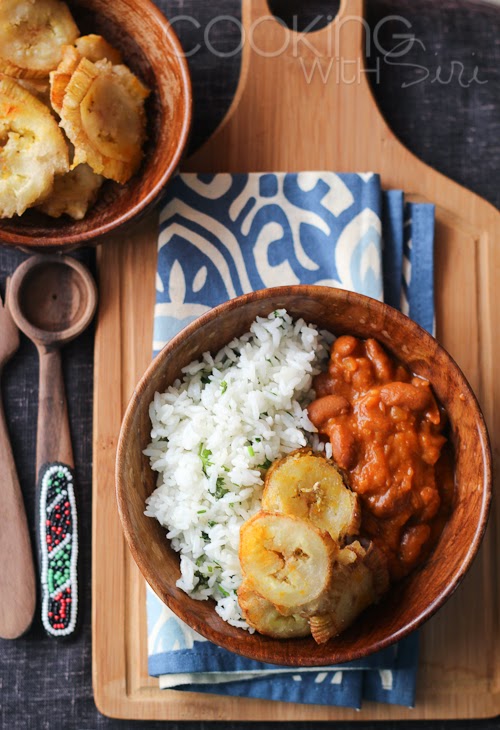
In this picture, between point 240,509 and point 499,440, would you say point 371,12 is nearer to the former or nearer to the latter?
point 499,440

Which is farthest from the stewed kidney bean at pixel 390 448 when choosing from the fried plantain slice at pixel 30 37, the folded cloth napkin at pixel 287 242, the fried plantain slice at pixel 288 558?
the fried plantain slice at pixel 30 37

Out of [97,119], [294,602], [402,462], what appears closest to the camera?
[294,602]

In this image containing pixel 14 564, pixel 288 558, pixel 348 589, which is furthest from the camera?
pixel 14 564

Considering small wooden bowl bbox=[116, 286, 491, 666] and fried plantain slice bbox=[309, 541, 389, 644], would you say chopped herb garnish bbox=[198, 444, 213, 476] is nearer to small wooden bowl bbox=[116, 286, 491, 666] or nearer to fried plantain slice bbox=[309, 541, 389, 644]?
small wooden bowl bbox=[116, 286, 491, 666]

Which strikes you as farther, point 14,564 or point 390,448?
point 14,564

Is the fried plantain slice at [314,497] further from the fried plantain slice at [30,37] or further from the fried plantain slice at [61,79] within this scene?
the fried plantain slice at [30,37]

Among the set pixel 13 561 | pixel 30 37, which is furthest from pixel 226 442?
pixel 30 37

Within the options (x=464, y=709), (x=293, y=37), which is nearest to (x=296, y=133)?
(x=293, y=37)

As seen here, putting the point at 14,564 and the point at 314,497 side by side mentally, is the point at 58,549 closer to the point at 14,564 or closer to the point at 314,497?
the point at 14,564
